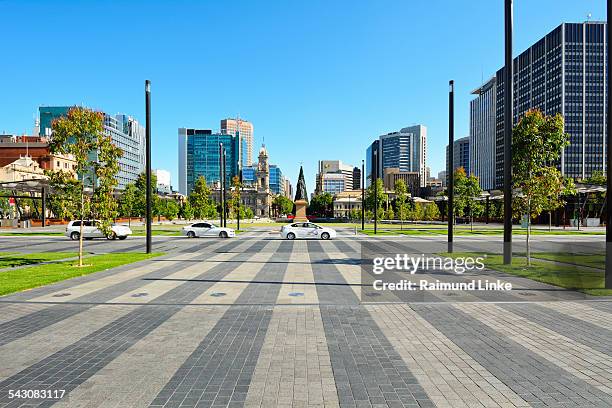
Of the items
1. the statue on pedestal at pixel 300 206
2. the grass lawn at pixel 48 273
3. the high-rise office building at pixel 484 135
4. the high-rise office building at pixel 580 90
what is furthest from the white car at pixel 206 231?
the high-rise office building at pixel 484 135

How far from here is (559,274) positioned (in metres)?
13.2

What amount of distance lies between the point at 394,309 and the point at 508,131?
32.4 ft

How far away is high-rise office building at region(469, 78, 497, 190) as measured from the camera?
172650mm

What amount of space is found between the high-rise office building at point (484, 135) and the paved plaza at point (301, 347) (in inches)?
6926

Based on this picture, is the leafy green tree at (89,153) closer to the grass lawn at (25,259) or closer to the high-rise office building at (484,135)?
the grass lawn at (25,259)

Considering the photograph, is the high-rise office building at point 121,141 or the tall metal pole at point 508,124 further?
the high-rise office building at point 121,141

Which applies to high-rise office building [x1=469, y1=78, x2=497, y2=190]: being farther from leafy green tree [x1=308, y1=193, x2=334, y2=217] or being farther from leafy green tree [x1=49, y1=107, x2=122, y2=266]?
leafy green tree [x1=49, y1=107, x2=122, y2=266]

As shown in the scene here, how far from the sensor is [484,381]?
503cm

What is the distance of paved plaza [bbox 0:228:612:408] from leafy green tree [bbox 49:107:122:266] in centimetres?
541

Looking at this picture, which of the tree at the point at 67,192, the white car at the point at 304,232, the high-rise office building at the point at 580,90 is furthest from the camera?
the high-rise office building at the point at 580,90

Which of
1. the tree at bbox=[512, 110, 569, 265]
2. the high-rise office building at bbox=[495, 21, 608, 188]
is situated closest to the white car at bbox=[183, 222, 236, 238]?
the tree at bbox=[512, 110, 569, 265]

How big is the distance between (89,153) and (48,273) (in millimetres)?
5305

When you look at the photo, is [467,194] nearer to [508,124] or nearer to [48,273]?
[508,124]

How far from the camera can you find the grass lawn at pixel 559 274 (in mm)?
11155
